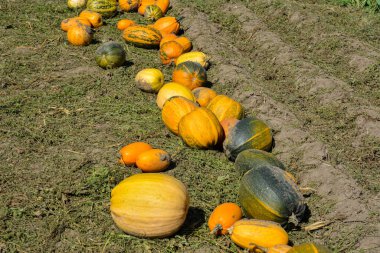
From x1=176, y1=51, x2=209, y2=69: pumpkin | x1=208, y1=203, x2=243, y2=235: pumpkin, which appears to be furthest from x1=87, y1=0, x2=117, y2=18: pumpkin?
x1=208, y1=203, x2=243, y2=235: pumpkin

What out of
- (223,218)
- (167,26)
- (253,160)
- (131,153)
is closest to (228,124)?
(253,160)

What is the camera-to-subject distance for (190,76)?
23.8 feet

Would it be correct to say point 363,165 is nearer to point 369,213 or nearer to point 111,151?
point 369,213

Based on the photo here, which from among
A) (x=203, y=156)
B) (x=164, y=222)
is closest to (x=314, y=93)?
(x=203, y=156)

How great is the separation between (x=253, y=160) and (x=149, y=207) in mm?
1592

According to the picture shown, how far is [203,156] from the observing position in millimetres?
5789

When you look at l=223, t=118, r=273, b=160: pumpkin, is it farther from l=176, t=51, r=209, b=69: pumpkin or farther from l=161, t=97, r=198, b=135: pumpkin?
l=176, t=51, r=209, b=69: pumpkin

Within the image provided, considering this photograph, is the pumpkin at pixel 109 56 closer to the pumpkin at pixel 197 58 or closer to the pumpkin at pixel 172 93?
the pumpkin at pixel 197 58

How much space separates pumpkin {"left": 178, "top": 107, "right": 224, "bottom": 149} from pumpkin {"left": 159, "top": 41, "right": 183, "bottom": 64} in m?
2.74

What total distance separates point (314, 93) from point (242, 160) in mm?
2895

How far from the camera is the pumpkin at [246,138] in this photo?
18.5 ft

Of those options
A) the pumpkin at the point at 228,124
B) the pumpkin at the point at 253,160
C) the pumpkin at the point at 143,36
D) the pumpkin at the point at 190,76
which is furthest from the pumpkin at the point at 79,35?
the pumpkin at the point at 253,160

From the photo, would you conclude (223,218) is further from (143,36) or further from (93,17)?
(93,17)

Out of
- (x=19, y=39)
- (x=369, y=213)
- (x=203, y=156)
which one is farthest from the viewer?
(x=19, y=39)
